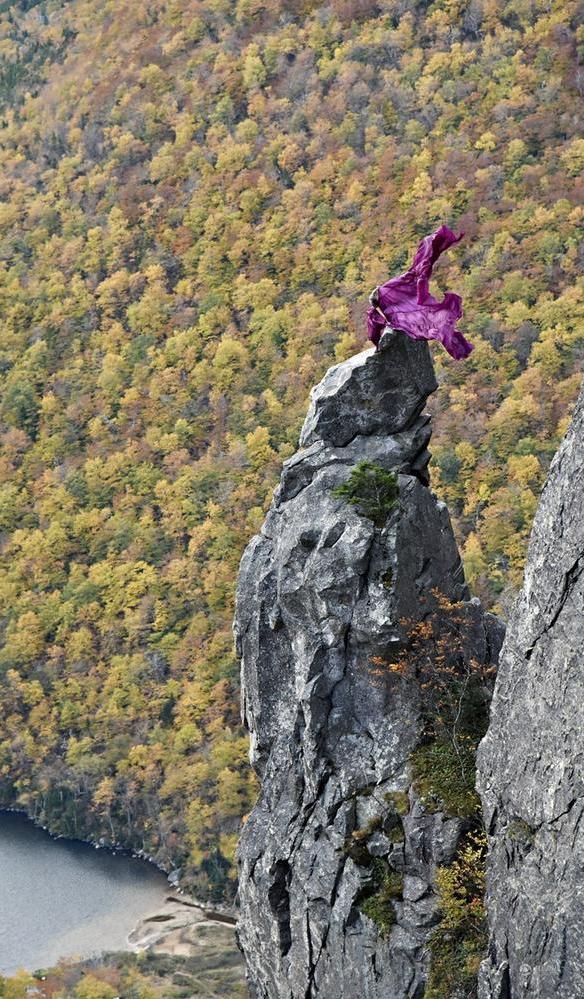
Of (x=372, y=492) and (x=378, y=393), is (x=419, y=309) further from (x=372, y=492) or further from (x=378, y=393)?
(x=372, y=492)

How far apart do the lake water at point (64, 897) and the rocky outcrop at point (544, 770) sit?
48511mm

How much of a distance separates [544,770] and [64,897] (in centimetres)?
5710

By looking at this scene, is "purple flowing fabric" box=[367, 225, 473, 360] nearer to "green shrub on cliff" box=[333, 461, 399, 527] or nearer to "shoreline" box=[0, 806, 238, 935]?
"green shrub on cliff" box=[333, 461, 399, 527]

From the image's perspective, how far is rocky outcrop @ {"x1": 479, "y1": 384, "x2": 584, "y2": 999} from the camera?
16.6 metres

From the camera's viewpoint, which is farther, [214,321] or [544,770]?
[214,321]

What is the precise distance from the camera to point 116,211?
363ft

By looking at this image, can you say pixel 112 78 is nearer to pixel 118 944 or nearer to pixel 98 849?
pixel 98 849

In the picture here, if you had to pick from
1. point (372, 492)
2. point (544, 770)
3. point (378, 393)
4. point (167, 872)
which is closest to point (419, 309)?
point (378, 393)

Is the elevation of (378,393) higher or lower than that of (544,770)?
higher

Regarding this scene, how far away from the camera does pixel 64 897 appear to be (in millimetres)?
69375

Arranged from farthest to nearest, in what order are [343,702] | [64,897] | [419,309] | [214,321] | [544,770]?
[214,321] → [64,897] → [343,702] → [419,309] → [544,770]

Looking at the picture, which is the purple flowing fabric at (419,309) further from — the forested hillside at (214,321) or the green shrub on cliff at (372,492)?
the forested hillside at (214,321)

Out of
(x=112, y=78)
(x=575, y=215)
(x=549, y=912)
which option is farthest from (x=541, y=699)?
(x=112, y=78)

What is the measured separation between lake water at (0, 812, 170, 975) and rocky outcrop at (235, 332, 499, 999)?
42.9m
